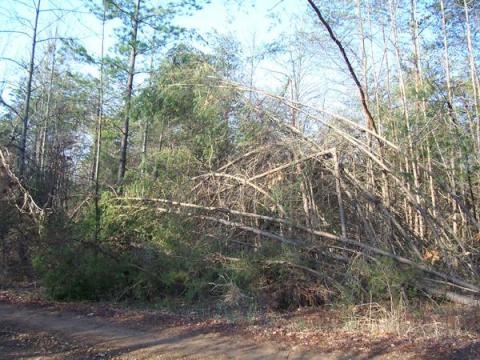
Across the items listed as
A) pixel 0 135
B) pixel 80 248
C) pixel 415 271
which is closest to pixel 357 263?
pixel 415 271

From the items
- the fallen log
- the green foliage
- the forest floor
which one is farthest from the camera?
the fallen log

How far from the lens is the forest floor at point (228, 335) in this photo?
679 cm

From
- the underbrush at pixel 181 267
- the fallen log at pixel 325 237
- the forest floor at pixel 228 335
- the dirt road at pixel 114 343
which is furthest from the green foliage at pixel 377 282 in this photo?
the dirt road at pixel 114 343

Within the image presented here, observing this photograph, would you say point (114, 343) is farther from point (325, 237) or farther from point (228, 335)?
point (325, 237)

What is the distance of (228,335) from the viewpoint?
25.9 feet

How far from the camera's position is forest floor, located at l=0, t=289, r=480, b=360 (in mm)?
6785

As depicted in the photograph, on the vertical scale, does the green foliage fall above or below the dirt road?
above

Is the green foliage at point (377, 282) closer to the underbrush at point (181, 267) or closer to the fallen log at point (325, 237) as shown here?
the underbrush at point (181, 267)

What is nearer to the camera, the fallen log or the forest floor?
the forest floor

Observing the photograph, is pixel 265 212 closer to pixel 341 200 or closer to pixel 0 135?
pixel 341 200

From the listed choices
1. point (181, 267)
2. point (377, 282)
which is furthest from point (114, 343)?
point (377, 282)

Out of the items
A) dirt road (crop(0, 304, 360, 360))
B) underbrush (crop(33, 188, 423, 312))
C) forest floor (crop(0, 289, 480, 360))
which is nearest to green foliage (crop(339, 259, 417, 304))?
underbrush (crop(33, 188, 423, 312))

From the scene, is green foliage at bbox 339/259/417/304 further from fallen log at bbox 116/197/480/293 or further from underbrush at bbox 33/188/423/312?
fallen log at bbox 116/197/480/293

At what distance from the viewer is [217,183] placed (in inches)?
456
